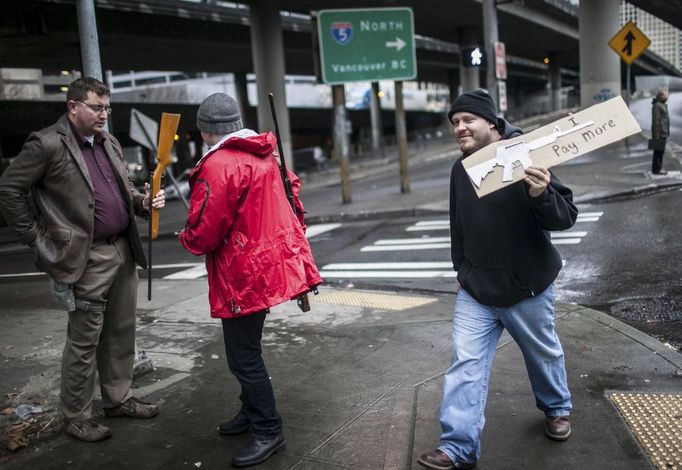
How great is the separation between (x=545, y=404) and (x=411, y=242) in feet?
24.5

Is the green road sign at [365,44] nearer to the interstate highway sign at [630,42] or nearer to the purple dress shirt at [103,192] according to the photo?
the interstate highway sign at [630,42]

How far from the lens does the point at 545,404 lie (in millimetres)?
3648

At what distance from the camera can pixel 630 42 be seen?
1961 cm

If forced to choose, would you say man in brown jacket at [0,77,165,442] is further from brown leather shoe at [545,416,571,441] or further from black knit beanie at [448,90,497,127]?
brown leather shoe at [545,416,571,441]

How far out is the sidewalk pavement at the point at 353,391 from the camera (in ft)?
11.8

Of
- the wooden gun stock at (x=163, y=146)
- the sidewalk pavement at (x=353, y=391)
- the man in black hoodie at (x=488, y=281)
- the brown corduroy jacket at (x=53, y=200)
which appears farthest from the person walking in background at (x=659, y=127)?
the brown corduroy jacket at (x=53, y=200)

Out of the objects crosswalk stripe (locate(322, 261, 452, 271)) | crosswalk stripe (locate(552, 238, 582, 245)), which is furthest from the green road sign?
crosswalk stripe (locate(552, 238, 582, 245))

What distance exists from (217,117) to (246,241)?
695mm

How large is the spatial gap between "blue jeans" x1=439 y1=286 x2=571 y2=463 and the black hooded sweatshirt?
10cm

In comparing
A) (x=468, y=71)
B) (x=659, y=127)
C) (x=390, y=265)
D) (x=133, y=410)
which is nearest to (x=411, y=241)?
(x=390, y=265)

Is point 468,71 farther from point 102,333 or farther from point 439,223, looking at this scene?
point 102,333

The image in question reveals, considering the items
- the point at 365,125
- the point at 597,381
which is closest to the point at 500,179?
the point at 597,381

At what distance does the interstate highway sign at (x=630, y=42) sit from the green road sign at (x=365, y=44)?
7050mm

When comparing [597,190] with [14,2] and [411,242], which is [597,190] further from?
[14,2]
